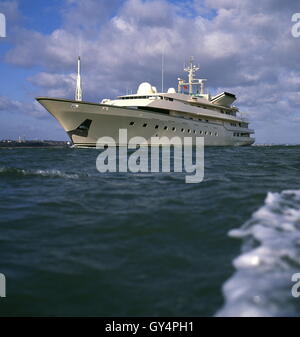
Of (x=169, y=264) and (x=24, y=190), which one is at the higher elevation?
(x=24, y=190)

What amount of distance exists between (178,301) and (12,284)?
59.8 inches

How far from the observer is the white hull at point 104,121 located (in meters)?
24.5

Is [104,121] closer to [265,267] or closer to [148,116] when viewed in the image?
[148,116]

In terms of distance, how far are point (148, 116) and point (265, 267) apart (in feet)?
83.2

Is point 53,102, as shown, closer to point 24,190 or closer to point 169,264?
point 24,190

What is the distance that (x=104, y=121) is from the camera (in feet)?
83.7

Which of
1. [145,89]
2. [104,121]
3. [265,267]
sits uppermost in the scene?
[145,89]

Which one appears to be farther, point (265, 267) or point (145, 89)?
point (145, 89)

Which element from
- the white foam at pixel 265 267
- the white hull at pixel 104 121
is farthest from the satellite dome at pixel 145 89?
the white foam at pixel 265 267

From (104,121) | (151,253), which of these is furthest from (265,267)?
(104,121)

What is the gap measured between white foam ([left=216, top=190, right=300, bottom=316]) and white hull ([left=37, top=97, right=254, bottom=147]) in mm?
22205

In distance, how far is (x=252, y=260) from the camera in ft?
9.68

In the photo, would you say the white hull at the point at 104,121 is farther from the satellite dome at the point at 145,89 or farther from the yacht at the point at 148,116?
the satellite dome at the point at 145,89
